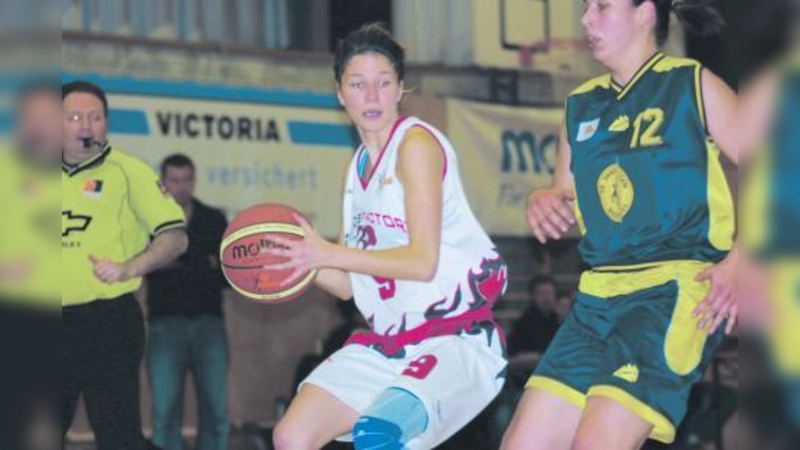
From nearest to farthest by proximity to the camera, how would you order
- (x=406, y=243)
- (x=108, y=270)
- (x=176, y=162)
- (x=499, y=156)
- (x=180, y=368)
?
(x=406, y=243), (x=108, y=270), (x=180, y=368), (x=176, y=162), (x=499, y=156)

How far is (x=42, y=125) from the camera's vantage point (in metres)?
2.16

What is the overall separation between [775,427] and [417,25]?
9596 mm

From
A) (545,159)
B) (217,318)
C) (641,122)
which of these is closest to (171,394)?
(217,318)

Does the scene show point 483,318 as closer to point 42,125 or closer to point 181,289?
point 42,125

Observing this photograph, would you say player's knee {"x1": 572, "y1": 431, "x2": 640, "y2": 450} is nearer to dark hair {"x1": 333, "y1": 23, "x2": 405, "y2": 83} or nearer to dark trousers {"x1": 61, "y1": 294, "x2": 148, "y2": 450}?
dark hair {"x1": 333, "y1": 23, "x2": 405, "y2": 83}

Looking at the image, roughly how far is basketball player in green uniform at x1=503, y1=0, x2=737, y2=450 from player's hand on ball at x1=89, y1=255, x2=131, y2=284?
238 cm

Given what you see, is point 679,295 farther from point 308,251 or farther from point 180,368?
point 180,368

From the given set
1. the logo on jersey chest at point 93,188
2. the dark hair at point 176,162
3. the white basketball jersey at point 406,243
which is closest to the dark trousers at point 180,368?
the dark hair at point 176,162

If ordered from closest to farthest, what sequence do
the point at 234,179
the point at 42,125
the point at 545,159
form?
the point at 42,125 < the point at 234,179 < the point at 545,159

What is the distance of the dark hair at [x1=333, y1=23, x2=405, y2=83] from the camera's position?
4.78 m

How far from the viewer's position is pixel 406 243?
15.3 ft

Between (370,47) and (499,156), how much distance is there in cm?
611

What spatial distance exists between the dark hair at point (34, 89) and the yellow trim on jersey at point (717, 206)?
2535 mm

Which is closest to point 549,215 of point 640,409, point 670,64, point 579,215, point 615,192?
point 579,215
